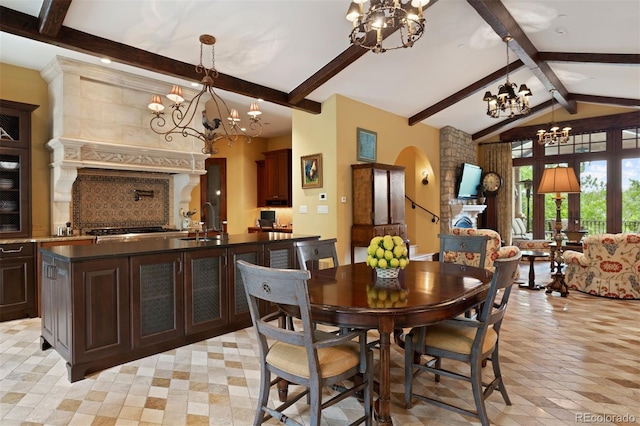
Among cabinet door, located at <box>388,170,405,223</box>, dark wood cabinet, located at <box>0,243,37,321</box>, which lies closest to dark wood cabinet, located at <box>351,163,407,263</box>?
cabinet door, located at <box>388,170,405,223</box>

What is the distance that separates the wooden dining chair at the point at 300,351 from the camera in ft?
5.52

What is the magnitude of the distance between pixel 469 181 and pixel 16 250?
Result: 8.39m

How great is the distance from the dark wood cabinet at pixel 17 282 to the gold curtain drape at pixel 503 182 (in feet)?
30.2

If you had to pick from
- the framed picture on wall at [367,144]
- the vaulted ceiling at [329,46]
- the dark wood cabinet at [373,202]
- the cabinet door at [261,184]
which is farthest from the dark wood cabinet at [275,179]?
the dark wood cabinet at [373,202]

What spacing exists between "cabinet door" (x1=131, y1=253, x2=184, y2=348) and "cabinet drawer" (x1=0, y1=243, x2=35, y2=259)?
2117 millimetres

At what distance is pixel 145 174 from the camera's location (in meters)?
5.67

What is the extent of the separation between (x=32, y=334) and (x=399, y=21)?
4.27m

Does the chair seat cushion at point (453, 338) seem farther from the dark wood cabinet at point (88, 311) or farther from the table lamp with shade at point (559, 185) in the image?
the table lamp with shade at point (559, 185)

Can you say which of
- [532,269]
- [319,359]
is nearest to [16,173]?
[319,359]

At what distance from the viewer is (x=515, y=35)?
491 centimetres

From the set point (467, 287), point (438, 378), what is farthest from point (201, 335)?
point (467, 287)

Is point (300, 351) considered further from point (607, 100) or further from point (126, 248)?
point (607, 100)

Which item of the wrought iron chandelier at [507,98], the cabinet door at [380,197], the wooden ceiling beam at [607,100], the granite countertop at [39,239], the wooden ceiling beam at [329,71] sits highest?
the wooden ceiling beam at [607,100]

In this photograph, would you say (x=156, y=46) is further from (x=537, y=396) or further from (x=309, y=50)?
(x=537, y=396)
